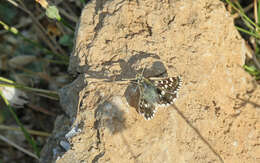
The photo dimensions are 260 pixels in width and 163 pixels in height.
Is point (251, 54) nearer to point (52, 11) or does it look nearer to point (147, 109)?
point (147, 109)

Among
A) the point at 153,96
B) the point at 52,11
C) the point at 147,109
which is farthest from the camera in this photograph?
the point at 52,11

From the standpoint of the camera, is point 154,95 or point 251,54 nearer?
point 154,95

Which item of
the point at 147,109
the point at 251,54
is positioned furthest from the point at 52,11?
the point at 251,54

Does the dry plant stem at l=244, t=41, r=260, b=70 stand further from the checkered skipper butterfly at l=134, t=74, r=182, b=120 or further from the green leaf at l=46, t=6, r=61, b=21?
the green leaf at l=46, t=6, r=61, b=21

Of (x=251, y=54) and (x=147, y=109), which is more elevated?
(x=251, y=54)

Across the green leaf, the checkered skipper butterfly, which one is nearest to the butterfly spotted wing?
the checkered skipper butterfly

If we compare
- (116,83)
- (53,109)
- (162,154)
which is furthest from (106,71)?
(53,109)
